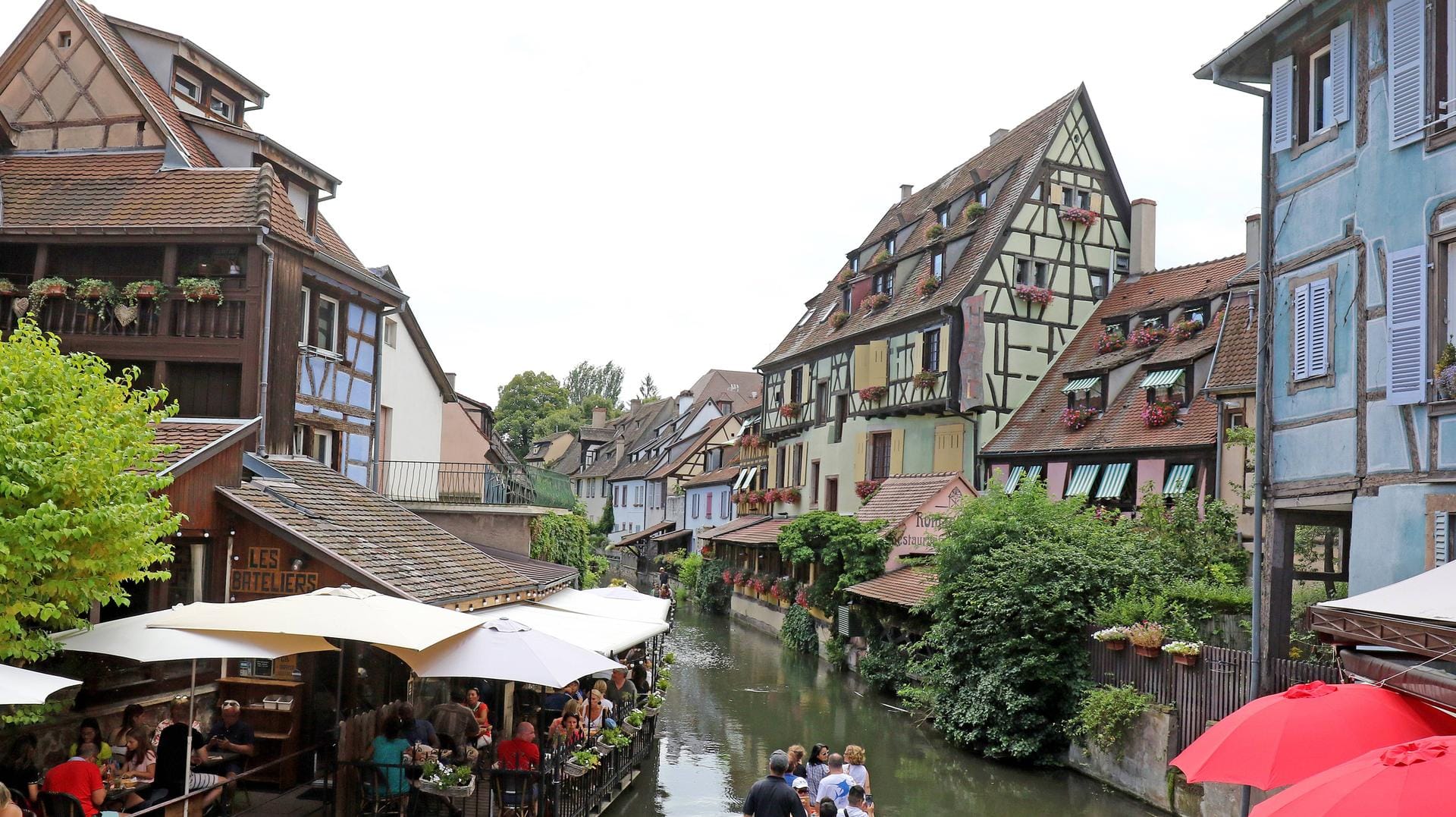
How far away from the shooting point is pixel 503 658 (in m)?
10.0

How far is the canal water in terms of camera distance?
49.3 ft

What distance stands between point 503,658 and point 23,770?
381 centimetres

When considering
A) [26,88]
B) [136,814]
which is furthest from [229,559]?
[26,88]

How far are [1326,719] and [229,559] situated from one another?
11.5 m

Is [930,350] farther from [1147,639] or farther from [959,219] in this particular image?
[1147,639]

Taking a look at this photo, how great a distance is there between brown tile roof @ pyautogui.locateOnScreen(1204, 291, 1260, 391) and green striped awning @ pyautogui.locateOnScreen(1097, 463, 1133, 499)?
458 centimetres

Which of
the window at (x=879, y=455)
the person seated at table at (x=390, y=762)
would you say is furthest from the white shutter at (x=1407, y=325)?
the window at (x=879, y=455)

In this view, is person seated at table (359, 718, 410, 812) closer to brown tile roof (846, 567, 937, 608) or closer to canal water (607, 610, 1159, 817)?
canal water (607, 610, 1159, 817)

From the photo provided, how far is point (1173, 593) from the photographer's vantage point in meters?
16.5

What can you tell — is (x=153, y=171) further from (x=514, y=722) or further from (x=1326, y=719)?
(x=1326, y=719)

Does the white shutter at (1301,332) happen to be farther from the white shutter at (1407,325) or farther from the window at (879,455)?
the window at (879,455)

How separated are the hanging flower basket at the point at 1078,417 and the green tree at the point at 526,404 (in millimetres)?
62067

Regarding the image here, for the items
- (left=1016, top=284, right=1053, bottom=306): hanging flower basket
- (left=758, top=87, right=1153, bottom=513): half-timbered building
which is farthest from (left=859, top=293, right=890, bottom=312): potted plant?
(left=1016, top=284, right=1053, bottom=306): hanging flower basket

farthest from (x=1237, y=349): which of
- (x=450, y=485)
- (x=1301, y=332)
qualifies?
(x=450, y=485)
